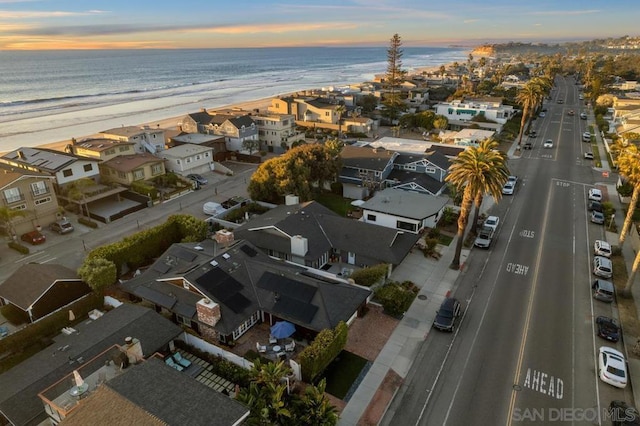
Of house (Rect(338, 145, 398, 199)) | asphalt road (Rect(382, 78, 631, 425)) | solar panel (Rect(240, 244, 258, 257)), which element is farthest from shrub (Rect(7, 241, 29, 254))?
asphalt road (Rect(382, 78, 631, 425))

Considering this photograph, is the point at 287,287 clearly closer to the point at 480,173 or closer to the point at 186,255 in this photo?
the point at 186,255

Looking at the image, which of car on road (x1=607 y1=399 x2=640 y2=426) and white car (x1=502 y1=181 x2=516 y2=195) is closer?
car on road (x1=607 y1=399 x2=640 y2=426)

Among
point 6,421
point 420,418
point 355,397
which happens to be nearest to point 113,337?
point 6,421

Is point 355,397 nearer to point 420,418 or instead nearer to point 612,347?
point 420,418

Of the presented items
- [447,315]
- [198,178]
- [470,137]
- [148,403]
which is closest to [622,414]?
[447,315]

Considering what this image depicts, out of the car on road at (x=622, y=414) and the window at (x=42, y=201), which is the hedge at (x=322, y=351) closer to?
the car on road at (x=622, y=414)

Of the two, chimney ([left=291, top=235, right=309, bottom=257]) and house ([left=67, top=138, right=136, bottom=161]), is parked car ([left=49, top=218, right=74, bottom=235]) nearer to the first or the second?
house ([left=67, top=138, right=136, bottom=161])
